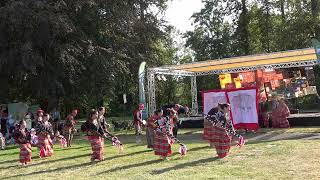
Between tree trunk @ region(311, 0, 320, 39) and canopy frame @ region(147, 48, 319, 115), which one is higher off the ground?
tree trunk @ region(311, 0, 320, 39)

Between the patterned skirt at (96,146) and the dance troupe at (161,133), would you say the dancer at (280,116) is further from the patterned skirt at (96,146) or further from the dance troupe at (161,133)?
the patterned skirt at (96,146)

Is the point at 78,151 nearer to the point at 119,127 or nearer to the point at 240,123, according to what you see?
the point at 240,123

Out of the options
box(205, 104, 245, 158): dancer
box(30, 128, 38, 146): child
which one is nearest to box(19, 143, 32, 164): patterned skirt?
box(30, 128, 38, 146): child

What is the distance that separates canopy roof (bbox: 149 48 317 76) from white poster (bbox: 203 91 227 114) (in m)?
3.82

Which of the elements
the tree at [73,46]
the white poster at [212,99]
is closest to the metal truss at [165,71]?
the tree at [73,46]

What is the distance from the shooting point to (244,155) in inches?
489

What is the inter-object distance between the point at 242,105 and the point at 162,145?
737cm

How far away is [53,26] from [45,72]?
103 inches

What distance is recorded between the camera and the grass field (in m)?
9.92

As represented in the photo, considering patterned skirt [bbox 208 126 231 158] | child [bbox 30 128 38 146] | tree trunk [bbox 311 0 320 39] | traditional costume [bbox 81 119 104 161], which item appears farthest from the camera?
tree trunk [bbox 311 0 320 39]

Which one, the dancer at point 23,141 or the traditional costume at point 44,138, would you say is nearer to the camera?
the dancer at point 23,141

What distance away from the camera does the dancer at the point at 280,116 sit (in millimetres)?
20750

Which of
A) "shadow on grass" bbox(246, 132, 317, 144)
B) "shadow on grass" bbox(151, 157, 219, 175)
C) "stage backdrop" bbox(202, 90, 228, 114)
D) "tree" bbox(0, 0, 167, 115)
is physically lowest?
"shadow on grass" bbox(151, 157, 219, 175)

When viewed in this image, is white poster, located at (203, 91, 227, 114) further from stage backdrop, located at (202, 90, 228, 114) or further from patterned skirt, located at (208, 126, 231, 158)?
patterned skirt, located at (208, 126, 231, 158)
